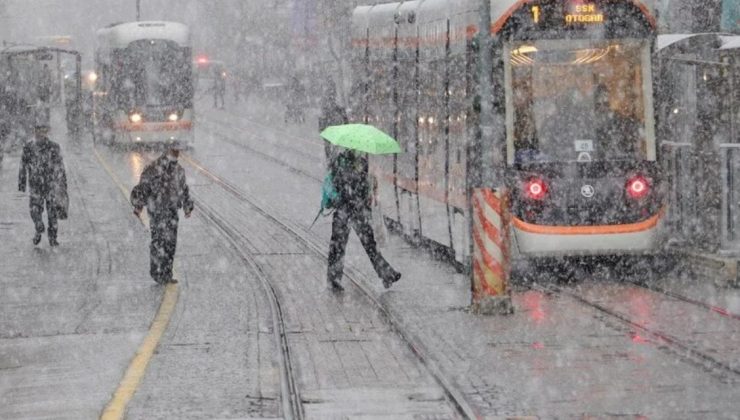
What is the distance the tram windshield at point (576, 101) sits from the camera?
52.3ft

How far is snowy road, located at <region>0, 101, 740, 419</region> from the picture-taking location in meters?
9.83

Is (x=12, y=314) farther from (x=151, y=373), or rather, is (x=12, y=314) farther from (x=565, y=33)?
(x=565, y=33)

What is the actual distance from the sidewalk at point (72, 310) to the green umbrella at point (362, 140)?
241 centimetres

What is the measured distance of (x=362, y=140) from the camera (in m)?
15.3

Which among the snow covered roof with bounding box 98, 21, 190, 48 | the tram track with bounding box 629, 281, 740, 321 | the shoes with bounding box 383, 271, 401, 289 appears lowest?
the tram track with bounding box 629, 281, 740, 321

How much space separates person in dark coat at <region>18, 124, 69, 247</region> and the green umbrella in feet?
19.3

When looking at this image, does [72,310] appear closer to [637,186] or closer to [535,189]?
[535,189]

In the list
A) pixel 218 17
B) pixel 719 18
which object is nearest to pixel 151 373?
pixel 719 18

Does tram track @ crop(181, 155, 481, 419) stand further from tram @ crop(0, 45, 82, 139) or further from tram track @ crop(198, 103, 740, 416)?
tram @ crop(0, 45, 82, 139)

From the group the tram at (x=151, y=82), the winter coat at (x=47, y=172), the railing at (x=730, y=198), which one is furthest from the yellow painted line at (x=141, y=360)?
the tram at (x=151, y=82)

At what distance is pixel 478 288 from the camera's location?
14.0 metres

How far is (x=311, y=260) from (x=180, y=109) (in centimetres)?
2421

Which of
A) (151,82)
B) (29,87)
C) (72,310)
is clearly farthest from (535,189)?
(29,87)

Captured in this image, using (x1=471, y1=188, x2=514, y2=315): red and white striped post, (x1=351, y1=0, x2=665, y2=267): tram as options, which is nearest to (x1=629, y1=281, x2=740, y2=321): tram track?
(x1=351, y1=0, x2=665, y2=267): tram
